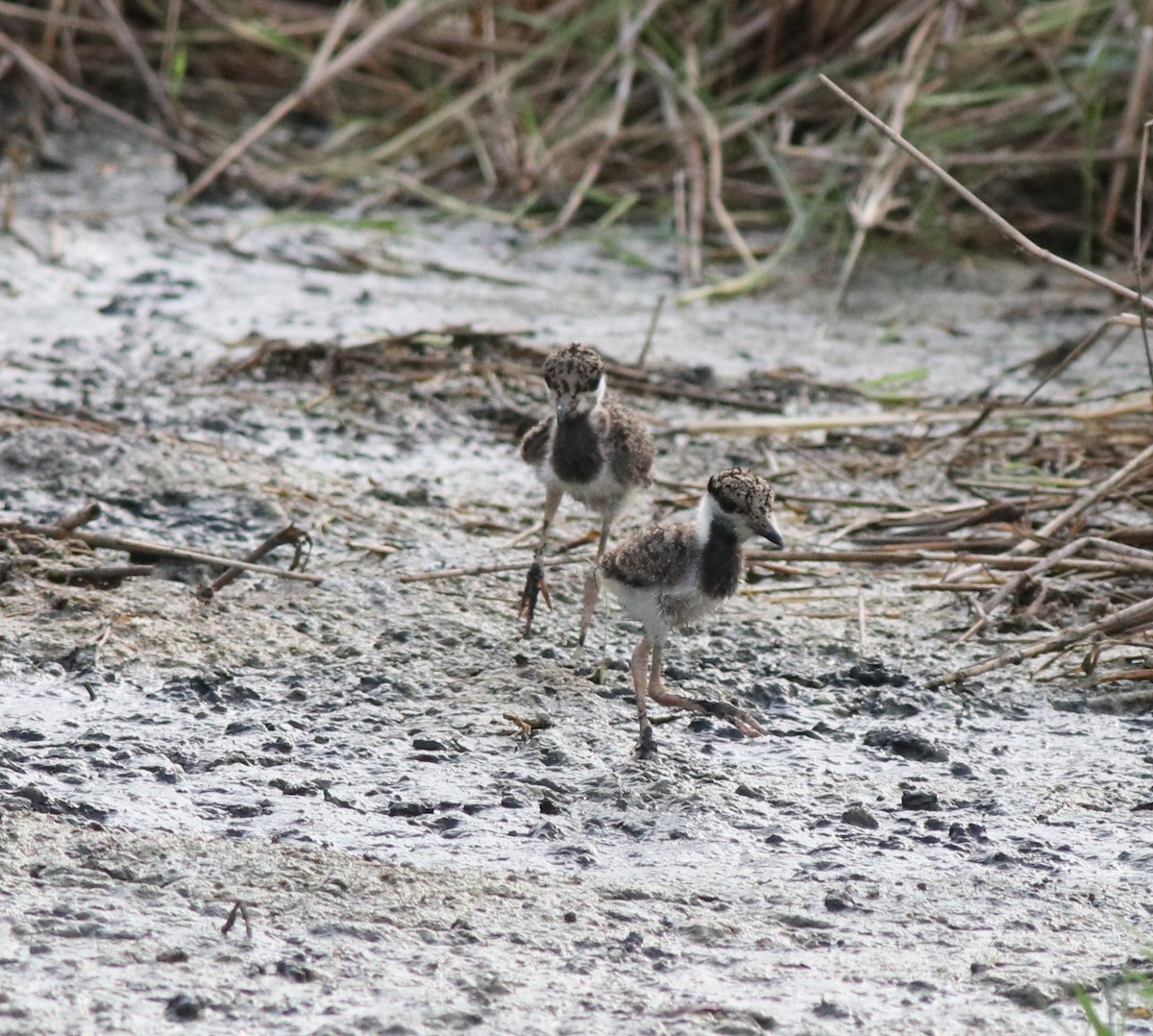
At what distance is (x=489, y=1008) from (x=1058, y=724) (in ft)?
6.40

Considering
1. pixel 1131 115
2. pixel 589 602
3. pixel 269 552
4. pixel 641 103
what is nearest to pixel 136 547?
pixel 269 552

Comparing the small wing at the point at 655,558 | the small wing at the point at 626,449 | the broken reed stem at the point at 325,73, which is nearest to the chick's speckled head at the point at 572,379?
the small wing at the point at 626,449

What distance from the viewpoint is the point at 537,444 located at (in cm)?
469

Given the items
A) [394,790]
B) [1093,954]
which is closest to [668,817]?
[394,790]

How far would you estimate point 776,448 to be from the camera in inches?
237

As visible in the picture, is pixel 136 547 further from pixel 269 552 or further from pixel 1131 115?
pixel 1131 115

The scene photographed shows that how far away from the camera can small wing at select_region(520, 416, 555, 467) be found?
465cm

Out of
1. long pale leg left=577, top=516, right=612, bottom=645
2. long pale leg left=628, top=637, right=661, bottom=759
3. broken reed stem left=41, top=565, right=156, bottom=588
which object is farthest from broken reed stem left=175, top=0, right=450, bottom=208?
long pale leg left=628, top=637, right=661, bottom=759

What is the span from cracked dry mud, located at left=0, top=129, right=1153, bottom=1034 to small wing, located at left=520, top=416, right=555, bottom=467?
344 mm

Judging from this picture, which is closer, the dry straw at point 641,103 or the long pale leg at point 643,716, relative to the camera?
the long pale leg at point 643,716

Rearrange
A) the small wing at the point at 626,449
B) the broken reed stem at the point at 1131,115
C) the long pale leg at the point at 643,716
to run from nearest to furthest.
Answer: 1. the long pale leg at the point at 643,716
2. the small wing at the point at 626,449
3. the broken reed stem at the point at 1131,115

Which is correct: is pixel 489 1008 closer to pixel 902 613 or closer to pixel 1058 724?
pixel 1058 724

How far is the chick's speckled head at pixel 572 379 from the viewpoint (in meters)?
4.43

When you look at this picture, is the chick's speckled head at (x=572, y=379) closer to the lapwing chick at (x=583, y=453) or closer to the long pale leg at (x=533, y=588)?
the lapwing chick at (x=583, y=453)
